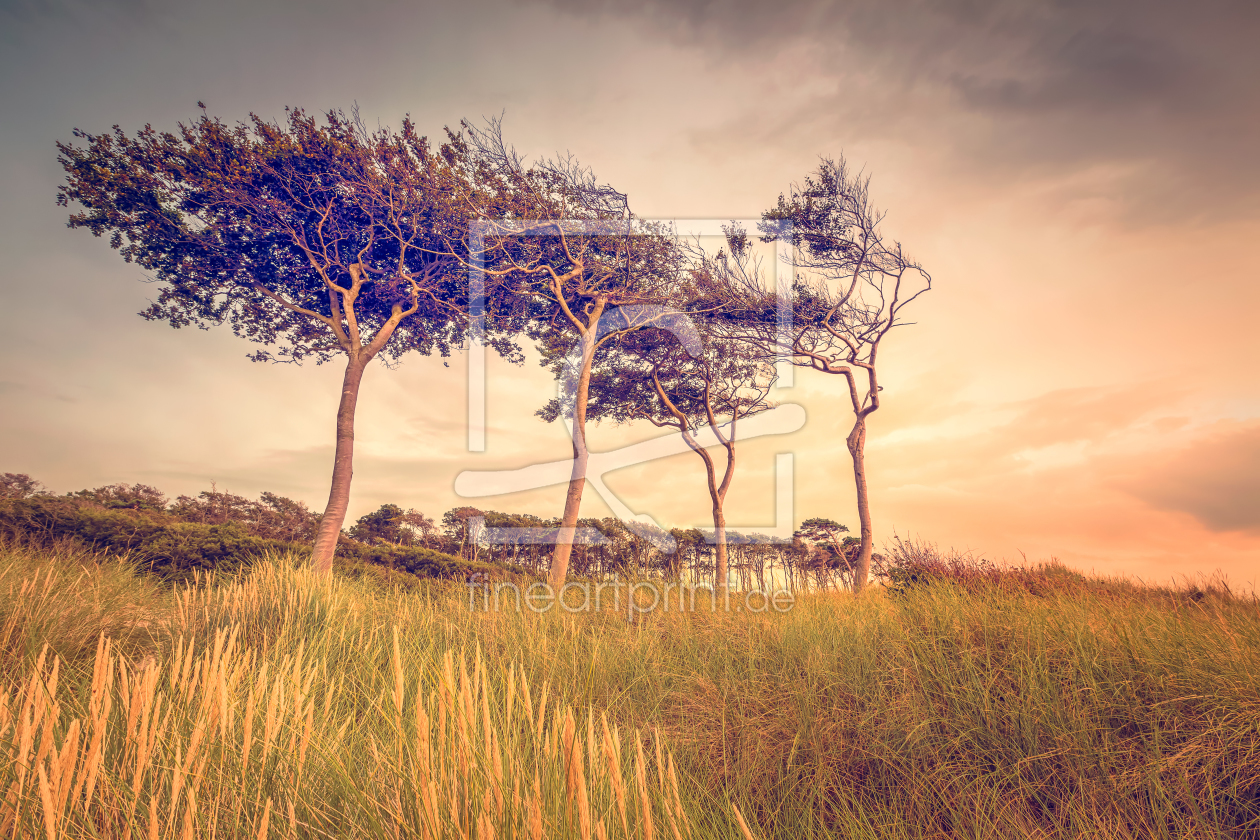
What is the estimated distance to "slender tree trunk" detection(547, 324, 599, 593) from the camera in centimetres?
1170

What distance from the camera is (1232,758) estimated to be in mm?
3271

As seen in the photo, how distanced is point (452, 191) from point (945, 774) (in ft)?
41.8

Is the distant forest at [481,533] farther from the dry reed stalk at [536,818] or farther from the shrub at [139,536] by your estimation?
the dry reed stalk at [536,818]

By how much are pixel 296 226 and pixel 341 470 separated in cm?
586

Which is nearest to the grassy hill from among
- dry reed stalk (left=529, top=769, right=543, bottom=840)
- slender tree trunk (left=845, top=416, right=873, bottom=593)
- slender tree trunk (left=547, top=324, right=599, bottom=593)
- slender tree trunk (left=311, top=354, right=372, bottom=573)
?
dry reed stalk (left=529, top=769, right=543, bottom=840)

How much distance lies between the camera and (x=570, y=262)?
13.9 meters

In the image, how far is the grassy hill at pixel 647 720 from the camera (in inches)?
58.4

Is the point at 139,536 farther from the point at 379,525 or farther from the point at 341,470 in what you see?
the point at 379,525

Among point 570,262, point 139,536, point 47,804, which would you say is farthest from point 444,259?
point 47,804

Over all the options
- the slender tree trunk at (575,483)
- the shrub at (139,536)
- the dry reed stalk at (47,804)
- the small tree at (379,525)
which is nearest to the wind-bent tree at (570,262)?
the slender tree trunk at (575,483)

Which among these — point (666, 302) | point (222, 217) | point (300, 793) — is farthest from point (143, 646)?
point (666, 302)

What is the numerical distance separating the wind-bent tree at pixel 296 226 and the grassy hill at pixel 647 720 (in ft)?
23.8

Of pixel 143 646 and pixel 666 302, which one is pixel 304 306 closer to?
pixel 666 302

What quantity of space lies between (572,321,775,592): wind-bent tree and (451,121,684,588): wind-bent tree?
2080 millimetres
